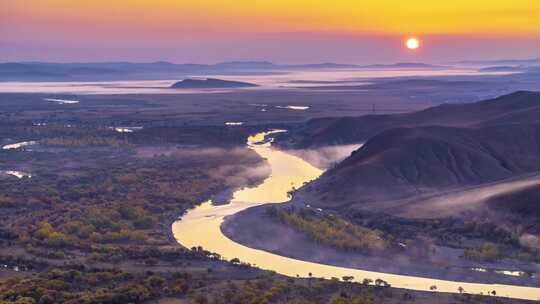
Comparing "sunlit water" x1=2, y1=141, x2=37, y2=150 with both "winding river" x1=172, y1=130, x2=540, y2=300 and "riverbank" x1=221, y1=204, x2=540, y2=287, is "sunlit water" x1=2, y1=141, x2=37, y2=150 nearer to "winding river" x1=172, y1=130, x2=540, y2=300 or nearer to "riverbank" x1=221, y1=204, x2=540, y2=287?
"winding river" x1=172, y1=130, x2=540, y2=300

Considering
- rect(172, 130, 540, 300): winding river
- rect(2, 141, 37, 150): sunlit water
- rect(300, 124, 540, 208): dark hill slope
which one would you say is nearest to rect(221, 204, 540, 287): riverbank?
rect(172, 130, 540, 300): winding river

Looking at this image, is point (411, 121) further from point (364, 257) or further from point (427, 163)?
point (364, 257)

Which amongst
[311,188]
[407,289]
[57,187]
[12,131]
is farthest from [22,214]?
[12,131]

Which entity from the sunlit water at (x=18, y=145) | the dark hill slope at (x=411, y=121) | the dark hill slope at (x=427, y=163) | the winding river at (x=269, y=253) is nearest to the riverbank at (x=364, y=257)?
the winding river at (x=269, y=253)

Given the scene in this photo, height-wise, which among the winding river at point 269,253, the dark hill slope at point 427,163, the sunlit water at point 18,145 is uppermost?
the dark hill slope at point 427,163

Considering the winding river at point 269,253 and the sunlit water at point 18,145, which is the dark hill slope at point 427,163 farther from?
the sunlit water at point 18,145

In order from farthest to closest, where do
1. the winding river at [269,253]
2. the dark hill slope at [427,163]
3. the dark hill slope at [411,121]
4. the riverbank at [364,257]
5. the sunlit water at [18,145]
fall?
1. the sunlit water at [18,145]
2. the dark hill slope at [411,121]
3. the dark hill slope at [427,163]
4. the riverbank at [364,257]
5. the winding river at [269,253]
